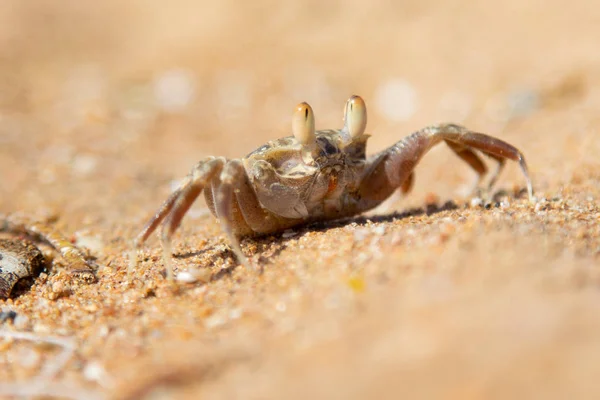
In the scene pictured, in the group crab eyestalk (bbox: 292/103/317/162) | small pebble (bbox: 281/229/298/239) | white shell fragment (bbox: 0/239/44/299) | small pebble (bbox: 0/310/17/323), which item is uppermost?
crab eyestalk (bbox: 292/103/317/162)

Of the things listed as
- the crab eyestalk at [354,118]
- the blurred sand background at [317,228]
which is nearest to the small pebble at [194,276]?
the blurred sand background at [317,228]

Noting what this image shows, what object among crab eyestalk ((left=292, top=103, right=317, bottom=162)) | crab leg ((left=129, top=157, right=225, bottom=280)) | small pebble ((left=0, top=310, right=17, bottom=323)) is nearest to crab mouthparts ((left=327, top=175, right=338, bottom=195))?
crab eyestalk ((left=292, top=103, right=317, bottom=162))

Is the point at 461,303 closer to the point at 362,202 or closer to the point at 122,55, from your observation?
the point at 362,202

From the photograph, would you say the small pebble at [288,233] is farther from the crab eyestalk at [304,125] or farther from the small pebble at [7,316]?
the small pebble at [7,316]

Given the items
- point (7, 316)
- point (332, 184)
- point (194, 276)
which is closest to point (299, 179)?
point (332, 184)

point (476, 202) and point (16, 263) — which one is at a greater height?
point (16, 263)

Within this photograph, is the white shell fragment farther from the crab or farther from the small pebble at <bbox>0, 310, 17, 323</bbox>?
the crab

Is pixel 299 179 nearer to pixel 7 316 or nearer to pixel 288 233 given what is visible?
pixel 288 233

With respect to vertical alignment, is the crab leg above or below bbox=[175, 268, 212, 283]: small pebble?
above

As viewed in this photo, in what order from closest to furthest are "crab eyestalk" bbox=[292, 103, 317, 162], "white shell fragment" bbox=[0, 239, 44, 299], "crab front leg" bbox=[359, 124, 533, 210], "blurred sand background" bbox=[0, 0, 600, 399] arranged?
"blurred sand background" bbox=[0, 0, 600, 399] → "crab eyestalk" bbox=[292, 103, 317, 162] → "white shell fragment" bbox=[0, 239, 44, 299] → "crab front leg" bbox=[359, 124, 533, 210]

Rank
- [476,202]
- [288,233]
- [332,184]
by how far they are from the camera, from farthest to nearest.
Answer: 1. [476,202]
2. [288,233]
3. [332,184]
